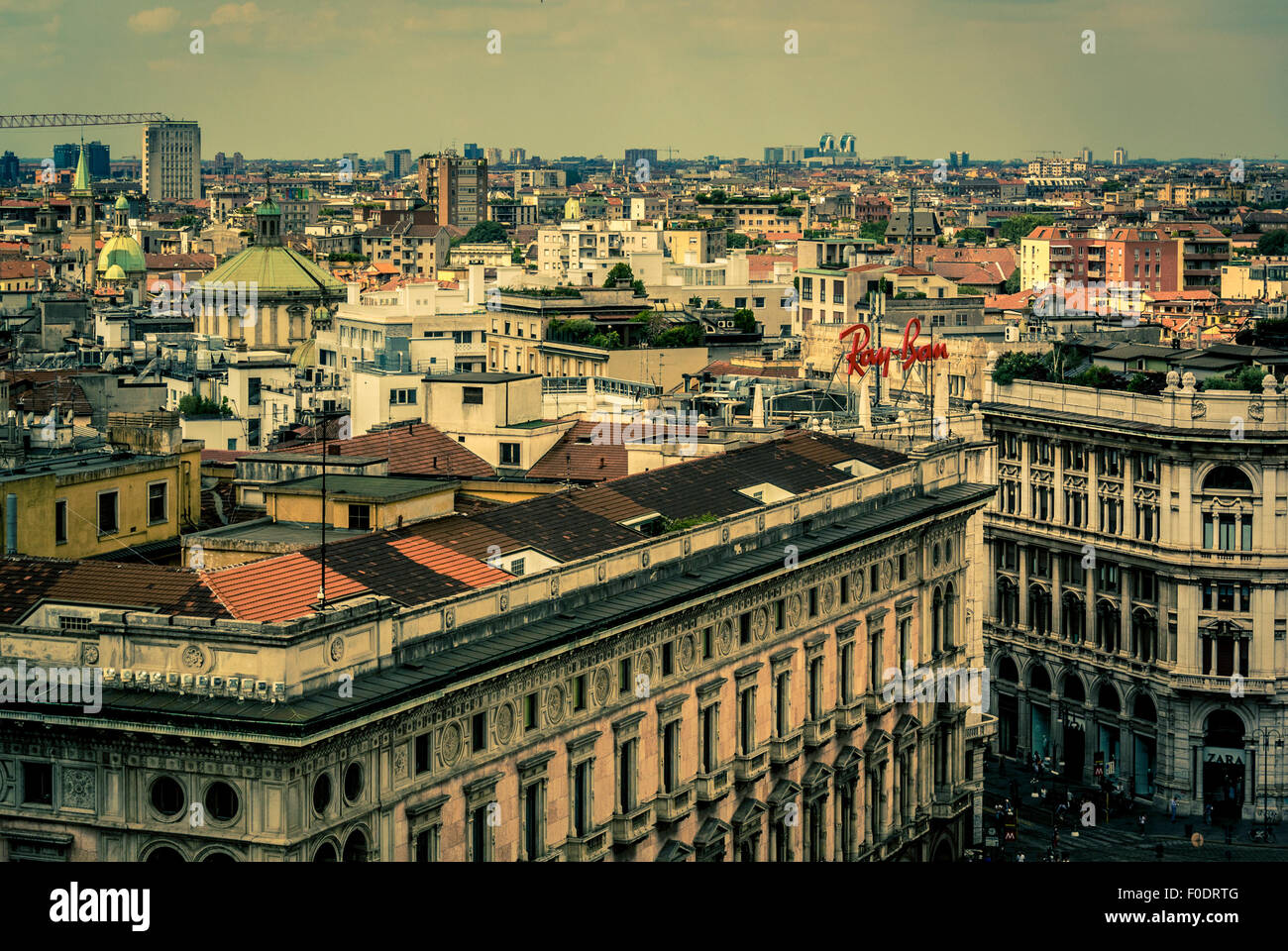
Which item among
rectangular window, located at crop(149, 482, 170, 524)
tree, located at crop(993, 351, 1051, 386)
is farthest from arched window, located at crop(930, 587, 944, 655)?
tree, located at crop(993, 351, 1051, 386)

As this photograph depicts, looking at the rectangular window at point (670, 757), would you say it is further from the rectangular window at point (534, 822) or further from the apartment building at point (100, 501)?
the apartment building at point (100, 501)

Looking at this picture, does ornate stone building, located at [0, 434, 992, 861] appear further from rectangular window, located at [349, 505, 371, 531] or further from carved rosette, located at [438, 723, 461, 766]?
rectangular window, located at [349, 505, 371, 531]

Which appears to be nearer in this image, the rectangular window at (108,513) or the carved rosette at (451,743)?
the carved rosette at (451,743)

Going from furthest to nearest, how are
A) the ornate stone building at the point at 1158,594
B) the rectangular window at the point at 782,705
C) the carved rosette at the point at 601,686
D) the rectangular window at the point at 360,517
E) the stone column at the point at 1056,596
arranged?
the stone column at the point at 1056,596 → the ornate stone building at the point at 1158,594 → the rectangular window at the point at 782,705 → the rectangular window at the point at 360,517 → the carved rosette at the point at 601,686

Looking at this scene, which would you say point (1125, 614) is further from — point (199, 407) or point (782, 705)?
point (199, 407)

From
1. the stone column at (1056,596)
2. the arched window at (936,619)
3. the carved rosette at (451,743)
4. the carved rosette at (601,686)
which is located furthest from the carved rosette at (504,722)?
the stone column at (1056,596)

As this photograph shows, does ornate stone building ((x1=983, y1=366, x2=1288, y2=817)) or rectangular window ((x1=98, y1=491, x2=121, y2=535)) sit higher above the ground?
rectangular window ((x1=98, y1=491, x2=121, y2=535))

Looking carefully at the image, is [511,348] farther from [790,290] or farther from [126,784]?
[126,784]
